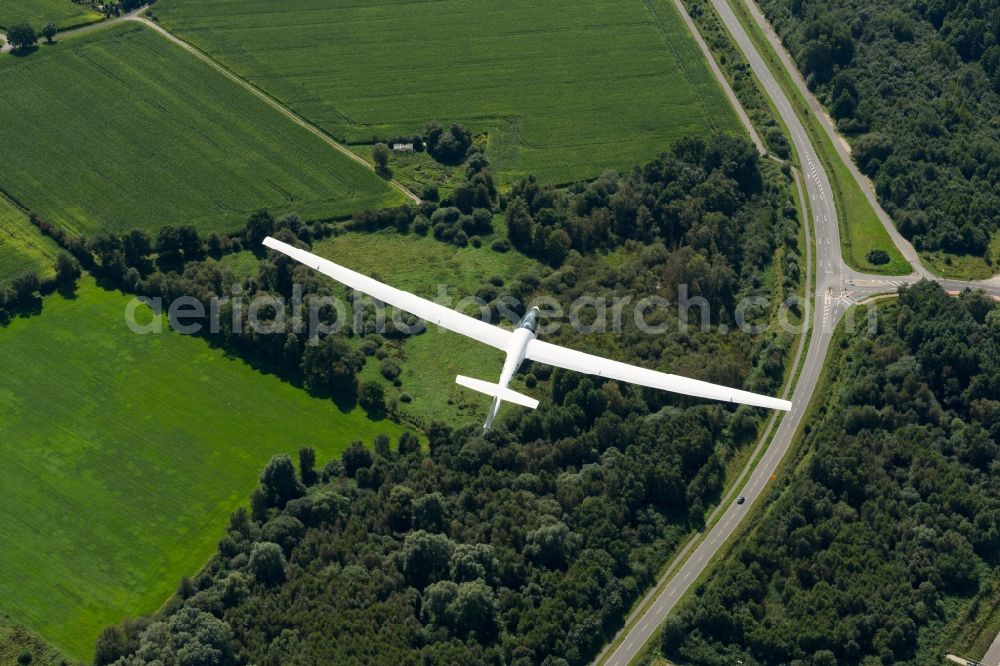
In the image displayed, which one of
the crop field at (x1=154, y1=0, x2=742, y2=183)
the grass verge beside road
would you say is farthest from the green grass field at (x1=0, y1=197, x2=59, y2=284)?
the grass verge beside road

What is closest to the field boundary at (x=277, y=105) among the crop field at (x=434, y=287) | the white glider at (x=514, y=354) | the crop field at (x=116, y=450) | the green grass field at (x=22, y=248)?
the crop field at (x=434, y=287)

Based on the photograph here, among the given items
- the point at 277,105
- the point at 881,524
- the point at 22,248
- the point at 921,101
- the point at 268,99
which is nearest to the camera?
the point at 881,524

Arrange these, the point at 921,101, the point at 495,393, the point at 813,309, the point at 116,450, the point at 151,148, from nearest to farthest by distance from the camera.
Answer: the point at 495,393
the point at 116,450
the point at 813,309
the point at 151,148
the point at 921,101

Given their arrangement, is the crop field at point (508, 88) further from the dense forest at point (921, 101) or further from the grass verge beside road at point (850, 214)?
the dense forest at point (921, 101)

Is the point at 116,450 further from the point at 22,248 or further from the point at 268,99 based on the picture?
the point at 268,99

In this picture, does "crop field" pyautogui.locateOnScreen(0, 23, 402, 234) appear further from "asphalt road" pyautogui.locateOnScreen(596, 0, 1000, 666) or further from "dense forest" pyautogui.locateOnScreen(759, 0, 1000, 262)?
"dense forest" pyautogui.locateOnScreen(759, 0, 1000, 262)

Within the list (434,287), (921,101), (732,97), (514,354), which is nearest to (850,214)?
(921,101)
